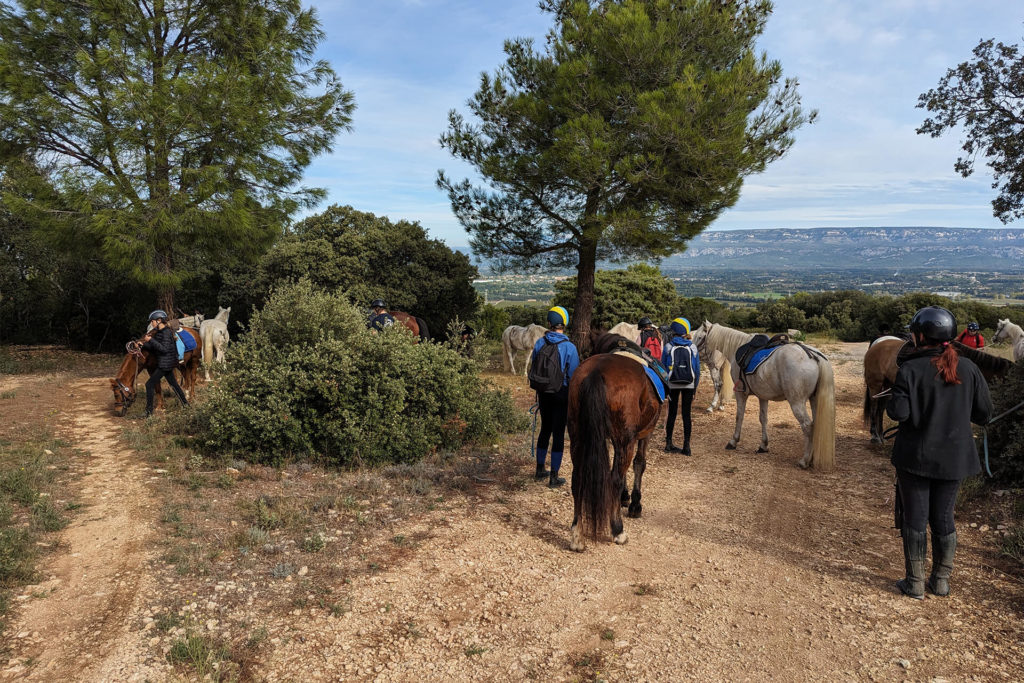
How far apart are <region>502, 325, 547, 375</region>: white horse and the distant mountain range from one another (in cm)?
7222

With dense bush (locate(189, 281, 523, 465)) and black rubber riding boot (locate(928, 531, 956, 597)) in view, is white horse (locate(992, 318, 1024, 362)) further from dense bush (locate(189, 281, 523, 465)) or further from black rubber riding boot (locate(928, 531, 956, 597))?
dense bush (locate(189, 281, 523, 465))

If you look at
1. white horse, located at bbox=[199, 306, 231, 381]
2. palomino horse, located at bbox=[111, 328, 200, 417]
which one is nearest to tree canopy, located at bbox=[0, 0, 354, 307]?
white horse, located at bbox=[199, 306, 231, 381]

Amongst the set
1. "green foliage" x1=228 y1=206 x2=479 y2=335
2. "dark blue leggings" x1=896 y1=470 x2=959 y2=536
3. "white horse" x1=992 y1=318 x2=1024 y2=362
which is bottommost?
"dark blue leggings" x1=896 y1=470 x2=959 y2=536

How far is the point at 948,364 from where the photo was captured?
3955 mm

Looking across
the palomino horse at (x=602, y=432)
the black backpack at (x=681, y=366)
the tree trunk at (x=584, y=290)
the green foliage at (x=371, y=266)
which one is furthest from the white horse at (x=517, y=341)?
the palomino horse at (x=602, y=432)

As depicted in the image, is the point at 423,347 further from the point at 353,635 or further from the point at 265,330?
the point at 353,635

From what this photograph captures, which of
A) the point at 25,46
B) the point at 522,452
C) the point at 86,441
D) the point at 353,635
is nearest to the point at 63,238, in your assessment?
the point at 25,46

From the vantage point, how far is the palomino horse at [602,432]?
15.5 feet

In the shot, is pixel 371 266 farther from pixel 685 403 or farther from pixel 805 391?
pixel 805 391

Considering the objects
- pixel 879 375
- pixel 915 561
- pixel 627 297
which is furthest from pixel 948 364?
pixel 627 297

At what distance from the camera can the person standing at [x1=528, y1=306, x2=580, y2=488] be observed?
19.9 feet

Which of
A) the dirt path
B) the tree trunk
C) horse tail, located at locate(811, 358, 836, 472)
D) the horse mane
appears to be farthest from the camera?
the tree trunk

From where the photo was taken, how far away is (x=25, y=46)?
11.9m

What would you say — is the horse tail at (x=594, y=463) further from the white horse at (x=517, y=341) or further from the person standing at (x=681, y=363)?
the white horse at (x=517, y=341)
